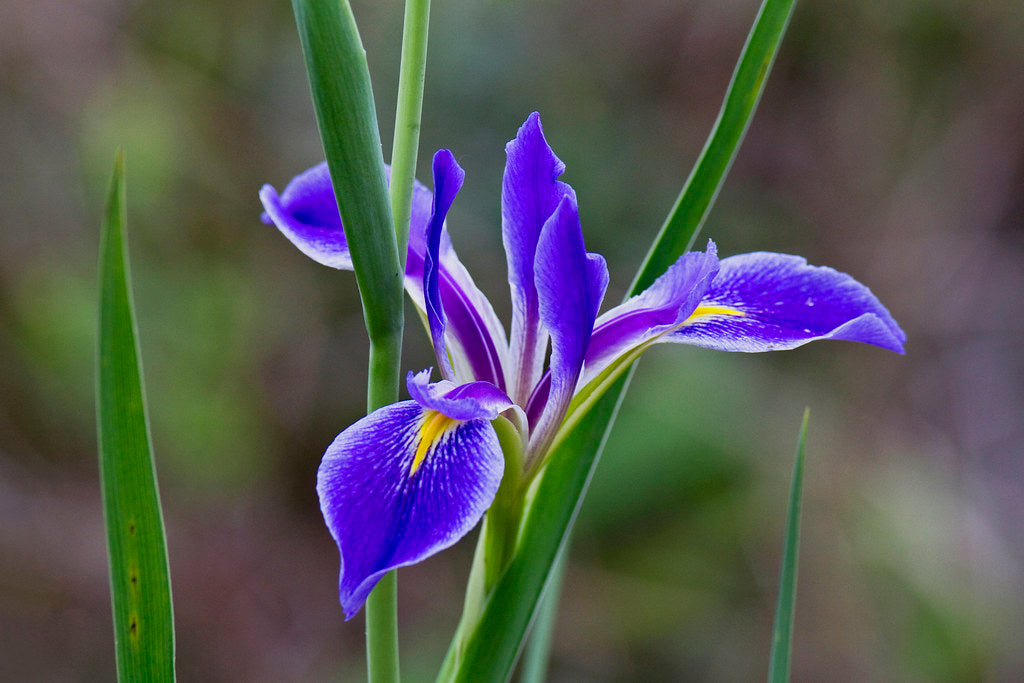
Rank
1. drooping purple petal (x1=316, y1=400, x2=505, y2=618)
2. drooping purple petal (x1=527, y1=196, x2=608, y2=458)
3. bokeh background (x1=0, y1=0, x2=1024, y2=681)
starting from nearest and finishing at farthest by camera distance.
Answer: drooping purple petal (x1=316, y1=400, x2=505, y2=618)
drooping purple petal (x1=527, y1=196, x2=608, y2=458)
bokeh background (x1=0, y1=0, x2=1024, y2=681)

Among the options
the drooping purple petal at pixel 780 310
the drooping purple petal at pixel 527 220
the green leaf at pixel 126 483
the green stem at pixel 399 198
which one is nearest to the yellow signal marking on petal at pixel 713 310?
the drooping purple petal at pixel 780 310

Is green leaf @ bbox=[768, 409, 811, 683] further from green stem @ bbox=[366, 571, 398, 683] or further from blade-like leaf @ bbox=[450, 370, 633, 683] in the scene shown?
green stem @ bbox=[366, 571, 398, 683]

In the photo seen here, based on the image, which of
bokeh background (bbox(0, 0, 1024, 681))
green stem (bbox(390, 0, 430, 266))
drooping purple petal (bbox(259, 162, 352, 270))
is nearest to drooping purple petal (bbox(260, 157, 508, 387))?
drooping purple petal (bbox(259, 162, 352, 270))

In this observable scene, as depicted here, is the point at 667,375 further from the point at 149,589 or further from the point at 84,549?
the point at 149,589

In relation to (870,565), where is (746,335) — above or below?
above

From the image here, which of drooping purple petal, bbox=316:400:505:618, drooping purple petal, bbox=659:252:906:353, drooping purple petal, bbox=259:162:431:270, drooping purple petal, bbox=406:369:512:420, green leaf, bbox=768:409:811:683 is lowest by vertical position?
green leaf, bbox=768:409:811:683

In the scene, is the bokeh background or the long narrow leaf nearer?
the long narrow leaf

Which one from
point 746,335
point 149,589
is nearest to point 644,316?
point 746,335

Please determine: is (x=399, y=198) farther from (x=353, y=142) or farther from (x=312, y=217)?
(x=312, y=217)
